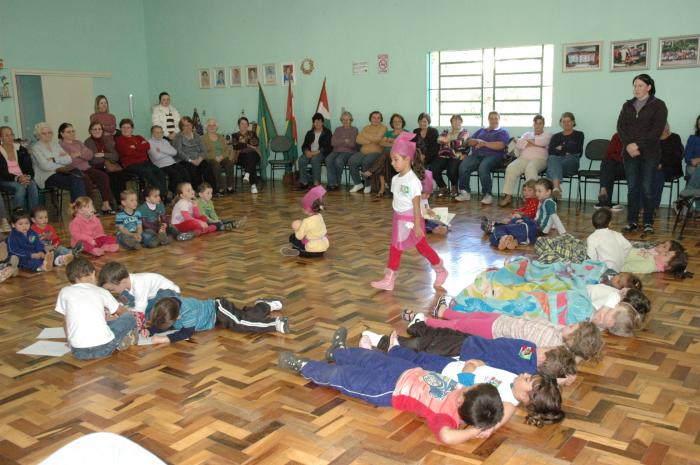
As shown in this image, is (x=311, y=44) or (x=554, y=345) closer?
(x=554, y=345)

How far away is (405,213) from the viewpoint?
16.8 feet

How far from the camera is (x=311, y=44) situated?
39.8 ft

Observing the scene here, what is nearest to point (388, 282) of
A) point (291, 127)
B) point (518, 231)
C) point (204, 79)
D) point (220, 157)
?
point (518, 231)

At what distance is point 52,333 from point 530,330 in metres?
3.32

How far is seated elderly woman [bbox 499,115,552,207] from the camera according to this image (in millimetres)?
9289

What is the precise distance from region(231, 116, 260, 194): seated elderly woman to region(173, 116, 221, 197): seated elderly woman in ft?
3.21

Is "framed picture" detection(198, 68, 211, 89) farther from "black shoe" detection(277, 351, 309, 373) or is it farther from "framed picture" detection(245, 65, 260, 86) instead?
"black shoe" detection(277, 351, 309, 373)

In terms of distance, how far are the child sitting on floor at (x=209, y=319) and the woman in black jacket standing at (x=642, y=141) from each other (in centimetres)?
485

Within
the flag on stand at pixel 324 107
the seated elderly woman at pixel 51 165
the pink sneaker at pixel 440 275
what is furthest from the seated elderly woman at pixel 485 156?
the seated elderly woman at pixel 51 165

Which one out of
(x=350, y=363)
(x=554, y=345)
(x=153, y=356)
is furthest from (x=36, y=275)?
(x=554, y=345)

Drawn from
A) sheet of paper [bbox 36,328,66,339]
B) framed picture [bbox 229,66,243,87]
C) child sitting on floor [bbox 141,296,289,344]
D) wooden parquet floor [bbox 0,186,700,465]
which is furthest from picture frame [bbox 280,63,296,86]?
sheet of paper [bbox 36,328,66,339]

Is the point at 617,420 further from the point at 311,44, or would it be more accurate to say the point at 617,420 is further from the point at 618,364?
the point at 311,44

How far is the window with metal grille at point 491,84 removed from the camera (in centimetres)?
978

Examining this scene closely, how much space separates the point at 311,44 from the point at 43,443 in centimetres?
1031
